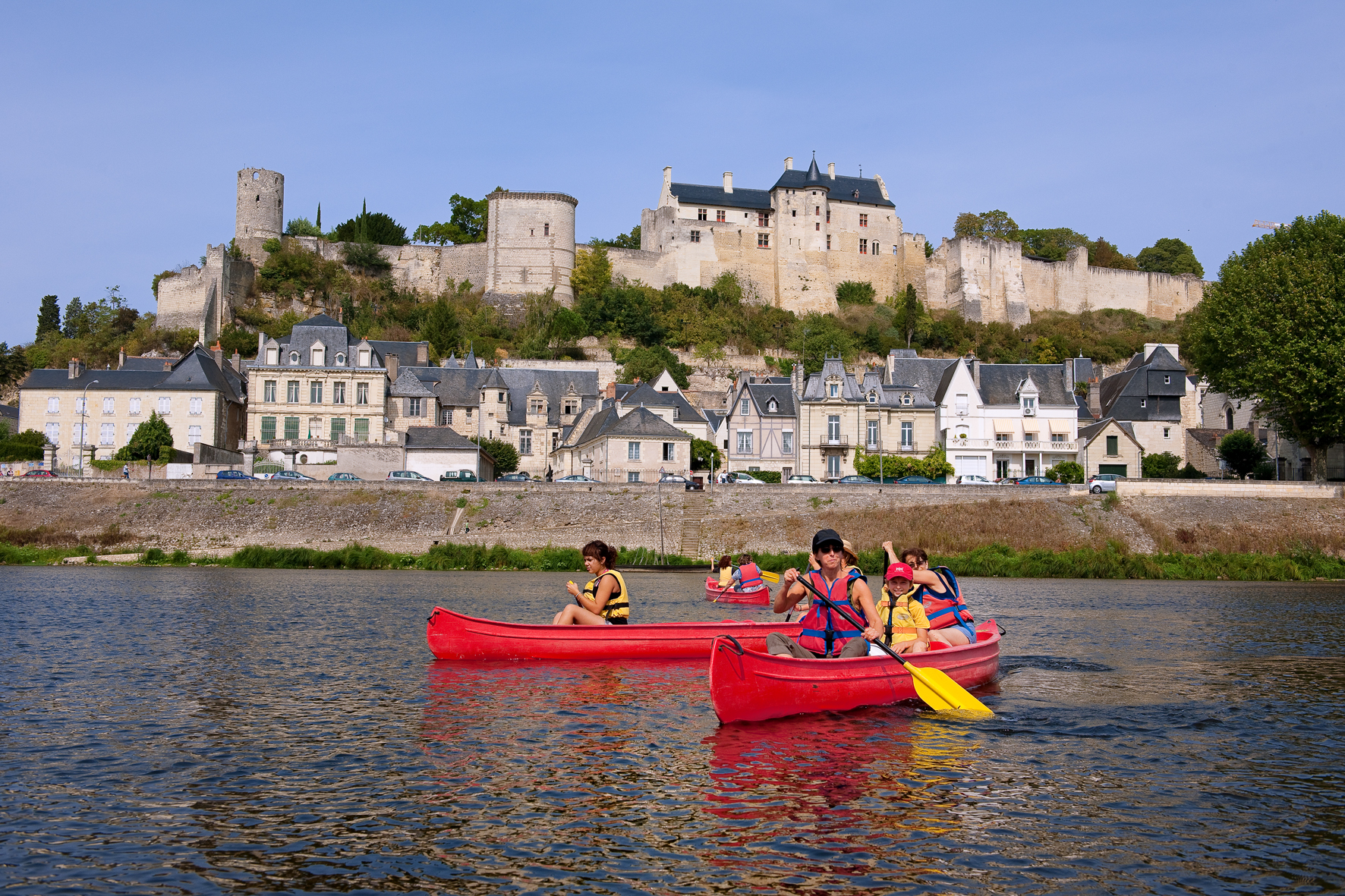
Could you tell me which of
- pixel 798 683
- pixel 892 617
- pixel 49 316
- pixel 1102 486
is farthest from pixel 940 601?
pixel 49 316

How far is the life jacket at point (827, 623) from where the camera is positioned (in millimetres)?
11398

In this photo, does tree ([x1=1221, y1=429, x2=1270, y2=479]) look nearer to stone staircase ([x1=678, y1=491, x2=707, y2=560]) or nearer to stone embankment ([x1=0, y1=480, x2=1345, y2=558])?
stone embankment ([x1=0, y1=480, x2=1345, y2=558])

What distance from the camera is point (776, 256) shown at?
86.9 metres

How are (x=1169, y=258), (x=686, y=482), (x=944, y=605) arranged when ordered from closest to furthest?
(x=944, y=605) → (x=686, y=482) → (x=1169, y=258)

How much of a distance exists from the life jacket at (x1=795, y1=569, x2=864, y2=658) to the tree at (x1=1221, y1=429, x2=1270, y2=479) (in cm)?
4839

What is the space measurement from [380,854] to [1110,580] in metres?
33.0

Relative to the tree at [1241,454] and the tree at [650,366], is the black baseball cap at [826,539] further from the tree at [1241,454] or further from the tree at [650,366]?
the tree at [650,366]

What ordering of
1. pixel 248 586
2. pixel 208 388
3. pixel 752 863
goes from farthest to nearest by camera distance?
pixel 208 388 < pixel 248 586 < pixel 752 863

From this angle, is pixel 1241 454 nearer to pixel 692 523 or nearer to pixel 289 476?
pixel 692 523

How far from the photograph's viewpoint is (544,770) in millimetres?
9383

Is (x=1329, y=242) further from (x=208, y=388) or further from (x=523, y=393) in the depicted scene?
(x=208, y=388)

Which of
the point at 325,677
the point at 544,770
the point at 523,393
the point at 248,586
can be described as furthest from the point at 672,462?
the point at 544,770

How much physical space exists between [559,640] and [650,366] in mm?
55036

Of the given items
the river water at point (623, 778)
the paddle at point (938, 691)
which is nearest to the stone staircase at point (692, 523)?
the river water at point (623, 778)
